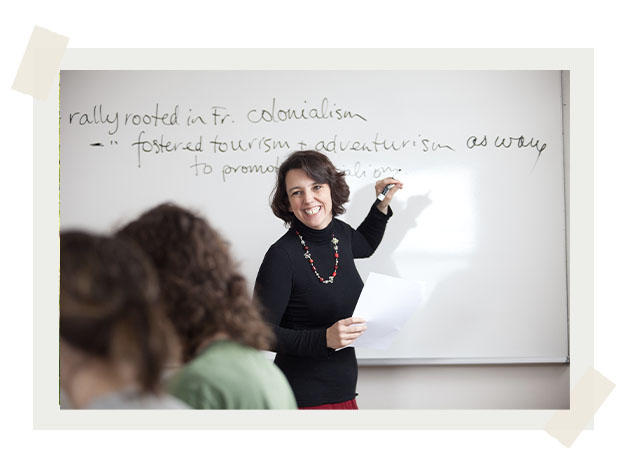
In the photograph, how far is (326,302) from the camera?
4.62ft

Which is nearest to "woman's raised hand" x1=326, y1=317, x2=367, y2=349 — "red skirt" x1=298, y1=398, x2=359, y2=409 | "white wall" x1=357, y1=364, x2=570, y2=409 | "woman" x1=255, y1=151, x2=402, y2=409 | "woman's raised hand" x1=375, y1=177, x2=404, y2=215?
"woman" x1=255, y1=151, x2=402, y2=409

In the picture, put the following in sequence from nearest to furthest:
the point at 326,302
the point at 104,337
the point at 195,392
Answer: the point at 104,337 < the point at 195,392 < the point at 326,302

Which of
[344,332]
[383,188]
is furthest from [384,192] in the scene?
[344,332]

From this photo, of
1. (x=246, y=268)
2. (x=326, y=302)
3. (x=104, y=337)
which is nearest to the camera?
(x=104, y=337)

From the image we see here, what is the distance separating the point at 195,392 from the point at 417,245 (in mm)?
1279

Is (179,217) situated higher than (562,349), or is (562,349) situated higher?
(179,217)

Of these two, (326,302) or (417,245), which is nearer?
(326,302)

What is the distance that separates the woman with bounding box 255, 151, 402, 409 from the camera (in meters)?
1.32

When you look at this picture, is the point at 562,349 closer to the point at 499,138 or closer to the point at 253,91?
the point at 499,138

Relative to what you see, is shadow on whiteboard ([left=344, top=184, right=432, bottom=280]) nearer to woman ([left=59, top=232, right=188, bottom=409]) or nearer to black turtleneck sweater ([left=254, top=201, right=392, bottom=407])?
black turtleneck sweater ([left=254, top=201, right=392, bottom=407])

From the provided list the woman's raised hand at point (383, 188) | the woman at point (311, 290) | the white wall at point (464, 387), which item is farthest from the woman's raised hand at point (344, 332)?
the white wall at point (464, 387)
